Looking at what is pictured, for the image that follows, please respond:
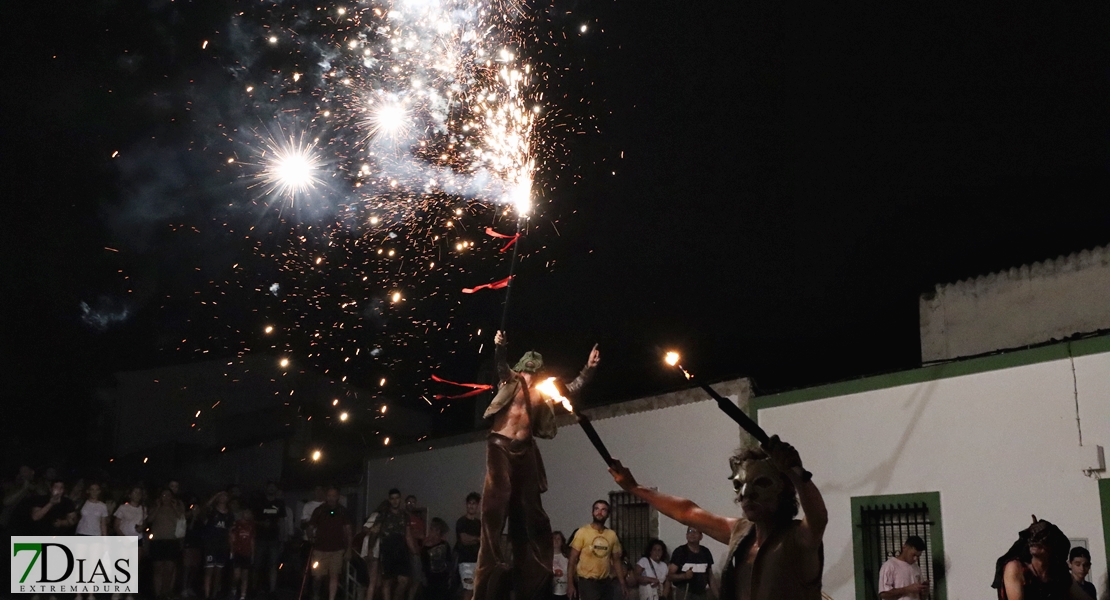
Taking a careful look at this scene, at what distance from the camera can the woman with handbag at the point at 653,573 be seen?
42.9ft

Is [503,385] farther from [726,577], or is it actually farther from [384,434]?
[384,434]

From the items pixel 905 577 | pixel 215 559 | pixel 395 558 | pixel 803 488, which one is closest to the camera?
pixel 803 488

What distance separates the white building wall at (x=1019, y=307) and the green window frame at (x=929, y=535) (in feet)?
10.4

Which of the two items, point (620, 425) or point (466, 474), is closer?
point (620, 425)

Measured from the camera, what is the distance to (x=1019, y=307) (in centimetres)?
1387

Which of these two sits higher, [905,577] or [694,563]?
[694,563]

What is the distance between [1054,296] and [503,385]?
8.36 meters

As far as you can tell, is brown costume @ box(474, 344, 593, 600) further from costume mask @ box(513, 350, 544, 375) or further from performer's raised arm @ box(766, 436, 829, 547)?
performer's raised arm @ box(766, 436, 829, 547)

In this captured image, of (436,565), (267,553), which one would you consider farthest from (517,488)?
(267,553)

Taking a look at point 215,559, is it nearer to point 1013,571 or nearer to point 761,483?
point 1013,571

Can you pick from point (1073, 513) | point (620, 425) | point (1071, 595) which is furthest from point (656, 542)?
point (1071, 595)

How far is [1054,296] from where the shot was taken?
1341 cm

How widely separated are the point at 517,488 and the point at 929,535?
517 cm

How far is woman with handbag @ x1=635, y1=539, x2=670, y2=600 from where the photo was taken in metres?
13.1
